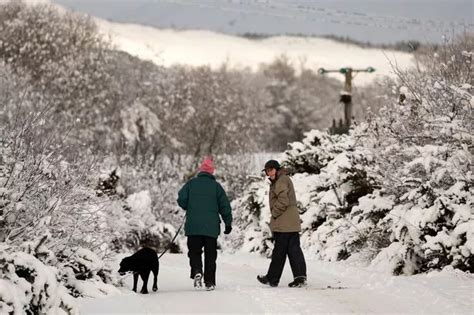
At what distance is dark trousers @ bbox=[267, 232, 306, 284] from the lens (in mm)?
10102

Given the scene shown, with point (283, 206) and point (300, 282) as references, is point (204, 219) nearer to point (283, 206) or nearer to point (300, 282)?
point (283, 206)

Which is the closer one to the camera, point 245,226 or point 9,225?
point 9,225

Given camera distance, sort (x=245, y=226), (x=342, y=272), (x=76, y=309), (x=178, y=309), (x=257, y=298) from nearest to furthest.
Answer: (x=76, y=309) → (x=178, y=309) → (x=257, y=298) → (x=342, y=272) → (x=245, y=226)

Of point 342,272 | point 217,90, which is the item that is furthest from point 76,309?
point 217,90

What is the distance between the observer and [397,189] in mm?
12711

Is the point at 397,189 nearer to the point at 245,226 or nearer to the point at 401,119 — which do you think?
the point at 401,119

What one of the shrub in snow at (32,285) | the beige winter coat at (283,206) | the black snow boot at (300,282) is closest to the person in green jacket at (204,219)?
the beige winter coat at (283,206)

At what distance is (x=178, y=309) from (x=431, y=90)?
274 inches

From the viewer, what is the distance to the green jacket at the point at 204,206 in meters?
9.69

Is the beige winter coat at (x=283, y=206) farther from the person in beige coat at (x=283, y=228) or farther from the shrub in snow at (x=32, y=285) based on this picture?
the shrub in snow at (x=32, y=285)

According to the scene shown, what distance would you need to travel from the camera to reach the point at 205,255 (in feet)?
31.8

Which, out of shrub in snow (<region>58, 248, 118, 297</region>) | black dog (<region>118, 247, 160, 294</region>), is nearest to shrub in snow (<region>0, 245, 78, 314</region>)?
shrub in snow (<region>58, 248, 118, 297</region>)

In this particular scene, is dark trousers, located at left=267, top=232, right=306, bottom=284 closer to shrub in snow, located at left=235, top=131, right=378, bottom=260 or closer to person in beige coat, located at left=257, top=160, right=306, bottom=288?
person in beige coat, located at left=257, top=160, right=306, bottom=288

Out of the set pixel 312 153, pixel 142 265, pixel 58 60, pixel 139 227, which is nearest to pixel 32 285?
pixel 142 265
